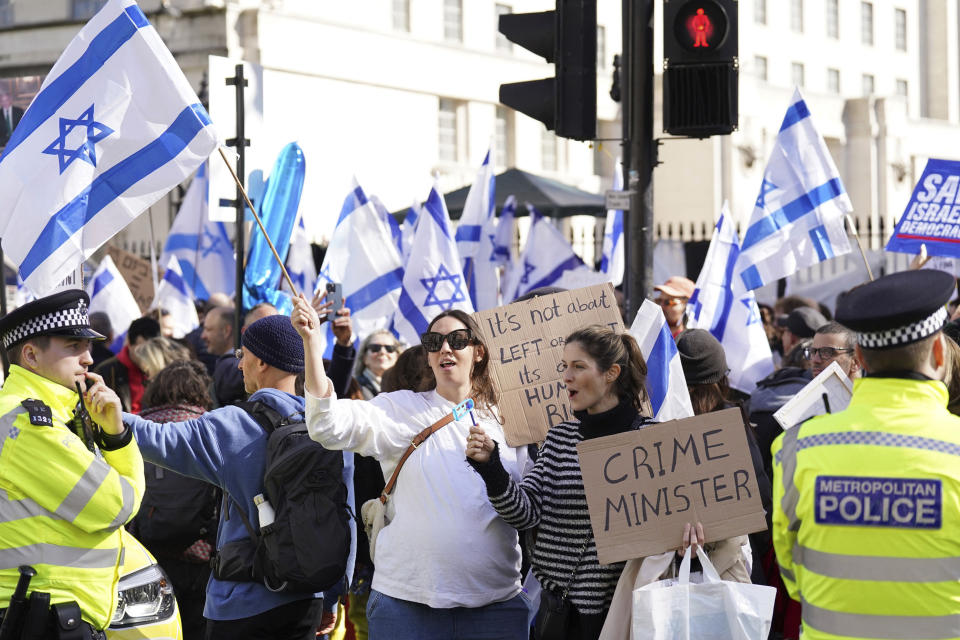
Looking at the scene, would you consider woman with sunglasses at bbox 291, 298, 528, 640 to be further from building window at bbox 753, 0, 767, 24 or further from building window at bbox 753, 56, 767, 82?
building window at bbox 753, 0, 767, 24

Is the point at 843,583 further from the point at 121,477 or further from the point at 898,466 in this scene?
the point at 121,477

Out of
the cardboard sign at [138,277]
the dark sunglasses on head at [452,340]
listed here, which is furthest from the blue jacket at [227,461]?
the cardboard sign at [138,277]

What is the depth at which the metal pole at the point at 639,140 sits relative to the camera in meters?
7.88

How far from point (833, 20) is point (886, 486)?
4865 cm

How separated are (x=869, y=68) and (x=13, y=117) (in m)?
44.7

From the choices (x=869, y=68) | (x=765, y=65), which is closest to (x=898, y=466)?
(x=765, y=65)

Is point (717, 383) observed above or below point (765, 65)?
below

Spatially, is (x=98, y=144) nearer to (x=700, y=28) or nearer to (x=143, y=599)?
(x=143, y=599)

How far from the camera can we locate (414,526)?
201 inches

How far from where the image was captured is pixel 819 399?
14.0ft

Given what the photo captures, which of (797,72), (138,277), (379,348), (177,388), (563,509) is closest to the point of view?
(563,509)

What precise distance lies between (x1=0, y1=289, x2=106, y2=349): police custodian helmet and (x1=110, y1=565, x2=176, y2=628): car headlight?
127 cm

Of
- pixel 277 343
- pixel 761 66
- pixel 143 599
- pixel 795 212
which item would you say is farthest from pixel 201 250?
pixel 761 66

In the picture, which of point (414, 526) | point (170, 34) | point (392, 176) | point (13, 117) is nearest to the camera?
point (414, 526)
